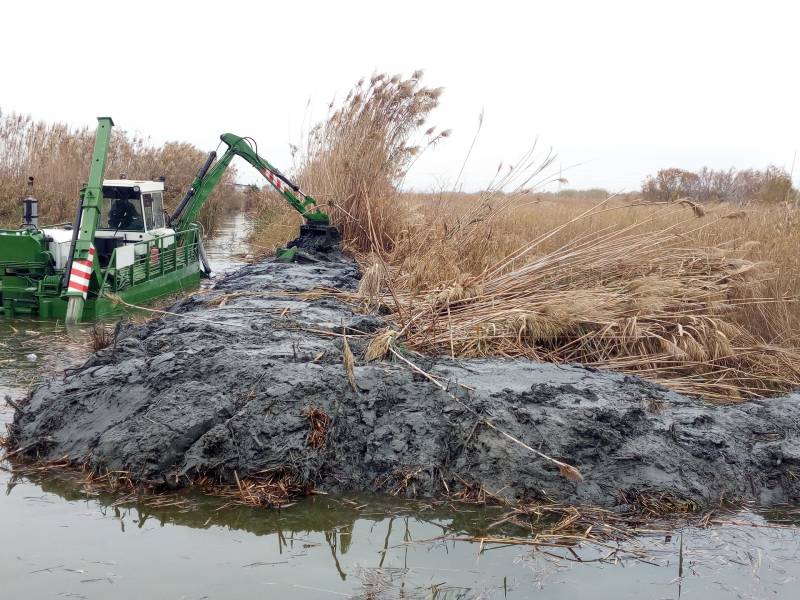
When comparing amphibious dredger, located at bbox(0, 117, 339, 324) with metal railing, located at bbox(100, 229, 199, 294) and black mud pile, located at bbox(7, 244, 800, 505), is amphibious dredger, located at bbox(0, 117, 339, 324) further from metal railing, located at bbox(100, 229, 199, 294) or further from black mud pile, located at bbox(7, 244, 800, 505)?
black mud pile, located at bbox(7, 244, 800, 505)

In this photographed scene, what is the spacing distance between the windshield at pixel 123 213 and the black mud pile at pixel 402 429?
7446mm

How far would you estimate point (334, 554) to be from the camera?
4.11m

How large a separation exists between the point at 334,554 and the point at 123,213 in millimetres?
10110

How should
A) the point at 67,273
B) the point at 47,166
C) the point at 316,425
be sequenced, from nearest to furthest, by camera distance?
the point at 316,425 < the point at 67,273 < the point at 47,166

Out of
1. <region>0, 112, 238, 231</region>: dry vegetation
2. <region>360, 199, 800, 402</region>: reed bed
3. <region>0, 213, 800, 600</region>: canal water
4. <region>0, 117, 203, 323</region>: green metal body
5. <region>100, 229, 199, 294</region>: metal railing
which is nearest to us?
<region>0, 213, 800, 600</region>: canal water

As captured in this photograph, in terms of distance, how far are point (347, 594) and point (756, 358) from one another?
4822mm

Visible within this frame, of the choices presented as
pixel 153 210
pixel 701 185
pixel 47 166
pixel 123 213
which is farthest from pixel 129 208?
pixel 701 185

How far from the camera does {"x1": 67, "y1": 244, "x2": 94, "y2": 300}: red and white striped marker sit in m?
10.5

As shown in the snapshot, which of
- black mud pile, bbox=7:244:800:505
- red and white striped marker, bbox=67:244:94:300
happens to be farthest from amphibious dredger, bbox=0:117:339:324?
black mud pile, bbox=7:244:800:505

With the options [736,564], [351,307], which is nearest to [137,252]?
[351,307]

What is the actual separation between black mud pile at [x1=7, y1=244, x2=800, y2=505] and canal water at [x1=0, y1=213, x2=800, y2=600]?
0.27 metres

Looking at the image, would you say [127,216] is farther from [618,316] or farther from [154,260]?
[618,316]

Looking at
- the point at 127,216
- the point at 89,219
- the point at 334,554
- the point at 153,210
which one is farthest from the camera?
the point at 153,210

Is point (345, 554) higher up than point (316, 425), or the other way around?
point (316, 425)
